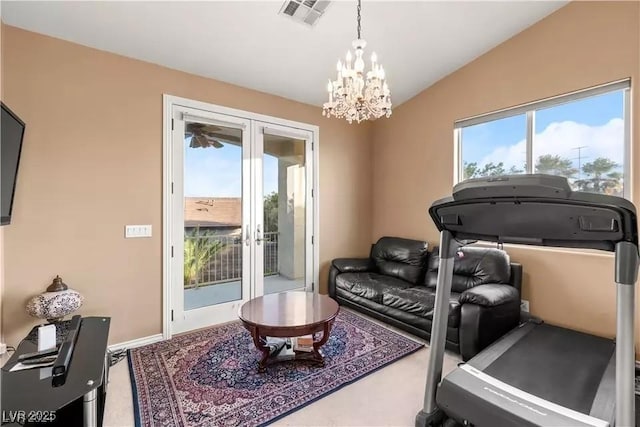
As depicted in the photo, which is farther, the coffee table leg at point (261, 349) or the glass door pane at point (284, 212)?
the glass door pane at point (284, 212)

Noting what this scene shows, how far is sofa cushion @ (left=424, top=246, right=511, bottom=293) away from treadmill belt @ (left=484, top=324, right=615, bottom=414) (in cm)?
59

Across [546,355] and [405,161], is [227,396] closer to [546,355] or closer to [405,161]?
[546,355]

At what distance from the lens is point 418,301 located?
3.00 m

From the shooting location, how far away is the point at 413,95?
4277 mm

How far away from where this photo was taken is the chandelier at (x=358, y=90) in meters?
2.33

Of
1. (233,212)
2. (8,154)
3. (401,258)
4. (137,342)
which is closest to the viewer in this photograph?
(8,154)

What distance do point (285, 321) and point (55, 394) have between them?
135 cm

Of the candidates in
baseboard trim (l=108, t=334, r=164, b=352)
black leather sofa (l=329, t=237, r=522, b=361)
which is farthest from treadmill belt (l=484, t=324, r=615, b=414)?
baseboard trim (l=108, t=334, r=164, b=352)

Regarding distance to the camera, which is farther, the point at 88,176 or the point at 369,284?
the point at 369,284

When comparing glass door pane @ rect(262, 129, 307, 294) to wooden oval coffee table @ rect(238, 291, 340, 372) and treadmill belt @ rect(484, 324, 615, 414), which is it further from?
treadmill belt @ rect(484, 324, 615, 414)

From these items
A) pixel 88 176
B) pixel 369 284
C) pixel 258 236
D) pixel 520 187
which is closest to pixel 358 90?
pixel 520 187

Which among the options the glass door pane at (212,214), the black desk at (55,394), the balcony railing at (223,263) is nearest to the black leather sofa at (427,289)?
the balcony railing at (223,263)

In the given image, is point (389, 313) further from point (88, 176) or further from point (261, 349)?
point (88, 176)

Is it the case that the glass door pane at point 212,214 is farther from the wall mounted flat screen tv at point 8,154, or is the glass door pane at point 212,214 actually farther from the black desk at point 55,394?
the black desk at point 55,394
